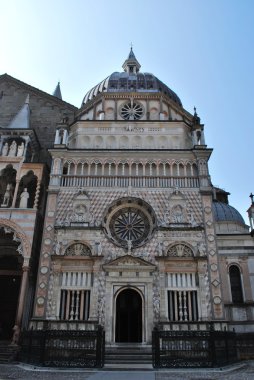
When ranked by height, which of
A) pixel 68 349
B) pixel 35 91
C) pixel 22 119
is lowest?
pixel 68 349

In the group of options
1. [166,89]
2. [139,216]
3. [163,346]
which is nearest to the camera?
[163,346]

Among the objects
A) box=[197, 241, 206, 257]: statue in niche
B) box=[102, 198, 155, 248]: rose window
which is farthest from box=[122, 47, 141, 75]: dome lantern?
box=[197, 241, 206, 257]: statue in niche

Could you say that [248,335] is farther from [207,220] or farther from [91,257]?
[91,257]

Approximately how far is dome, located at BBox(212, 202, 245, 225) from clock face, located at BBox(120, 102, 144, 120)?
10636 millimetres

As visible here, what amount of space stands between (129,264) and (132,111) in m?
13.2

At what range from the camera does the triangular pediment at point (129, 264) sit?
67.2 feet

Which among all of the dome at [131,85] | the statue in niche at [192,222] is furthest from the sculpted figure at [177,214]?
the dome at [131,85]

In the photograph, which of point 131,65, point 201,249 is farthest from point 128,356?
point 131,65

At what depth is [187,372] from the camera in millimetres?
12781

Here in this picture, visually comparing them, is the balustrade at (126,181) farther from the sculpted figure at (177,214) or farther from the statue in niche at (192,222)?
the statue in niche at (192,222)

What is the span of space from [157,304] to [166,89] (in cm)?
2028

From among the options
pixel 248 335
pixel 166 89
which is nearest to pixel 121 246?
pixel 248 335

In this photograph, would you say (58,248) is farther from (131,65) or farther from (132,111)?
(131,65)

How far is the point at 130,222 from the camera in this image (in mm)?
22766
